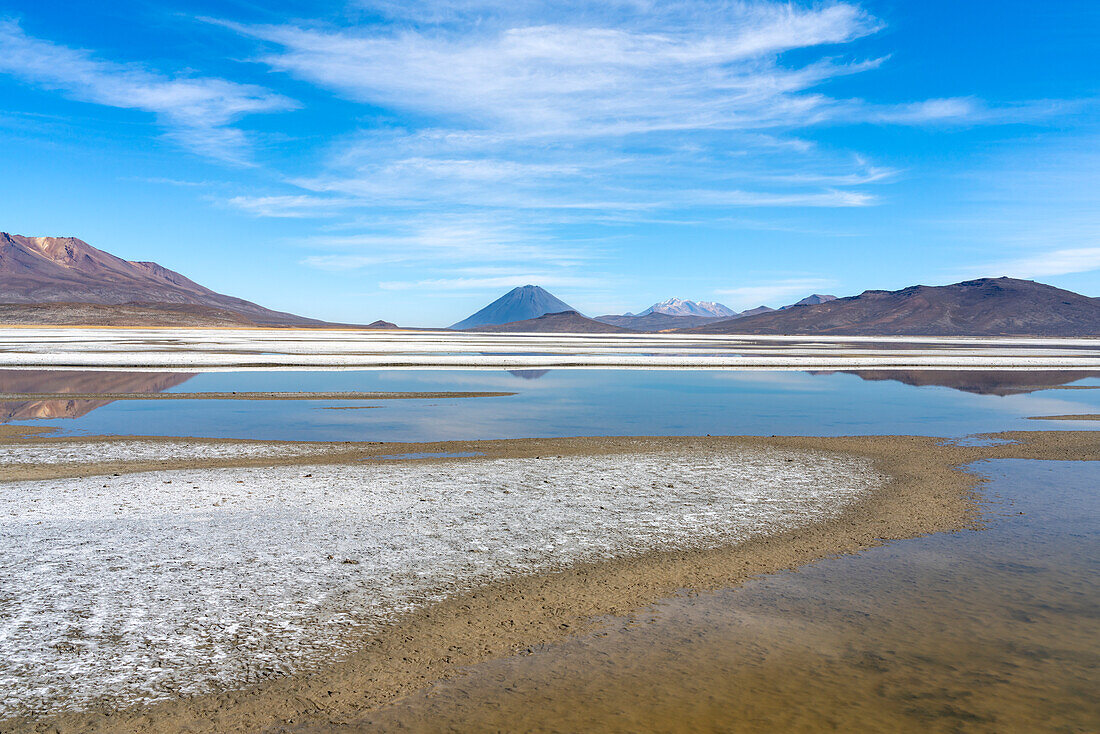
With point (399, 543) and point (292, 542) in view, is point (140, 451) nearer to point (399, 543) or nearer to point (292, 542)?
point (292, 542)

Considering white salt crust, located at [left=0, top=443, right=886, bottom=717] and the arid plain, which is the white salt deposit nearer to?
the arid plain

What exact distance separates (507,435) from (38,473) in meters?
8.82

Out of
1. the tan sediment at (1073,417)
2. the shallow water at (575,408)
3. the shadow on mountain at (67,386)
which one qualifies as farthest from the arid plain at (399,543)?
the tan sediment at (1073,417)

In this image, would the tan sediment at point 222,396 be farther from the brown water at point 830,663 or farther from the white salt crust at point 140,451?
the brown water at point 830,663

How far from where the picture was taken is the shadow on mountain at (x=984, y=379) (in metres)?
29.5

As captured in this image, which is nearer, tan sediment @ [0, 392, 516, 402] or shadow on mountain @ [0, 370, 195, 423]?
shadow on mountain @ [0, 370, 195, 423]

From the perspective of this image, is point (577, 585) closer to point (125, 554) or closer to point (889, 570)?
point (889, 570)

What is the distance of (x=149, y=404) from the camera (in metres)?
21.4

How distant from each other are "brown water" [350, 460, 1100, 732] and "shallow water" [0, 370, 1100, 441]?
379 inches

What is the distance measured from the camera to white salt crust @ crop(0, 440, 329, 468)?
43.7ft

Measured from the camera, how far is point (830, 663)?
5594mm

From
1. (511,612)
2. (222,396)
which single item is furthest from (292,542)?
(222,396)

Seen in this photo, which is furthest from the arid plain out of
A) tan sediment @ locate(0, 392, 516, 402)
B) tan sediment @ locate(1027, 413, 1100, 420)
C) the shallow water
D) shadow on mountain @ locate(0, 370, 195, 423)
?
tan sediment @ locate(0, 392, 516, 402)

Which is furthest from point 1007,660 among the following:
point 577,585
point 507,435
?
point 507,435
